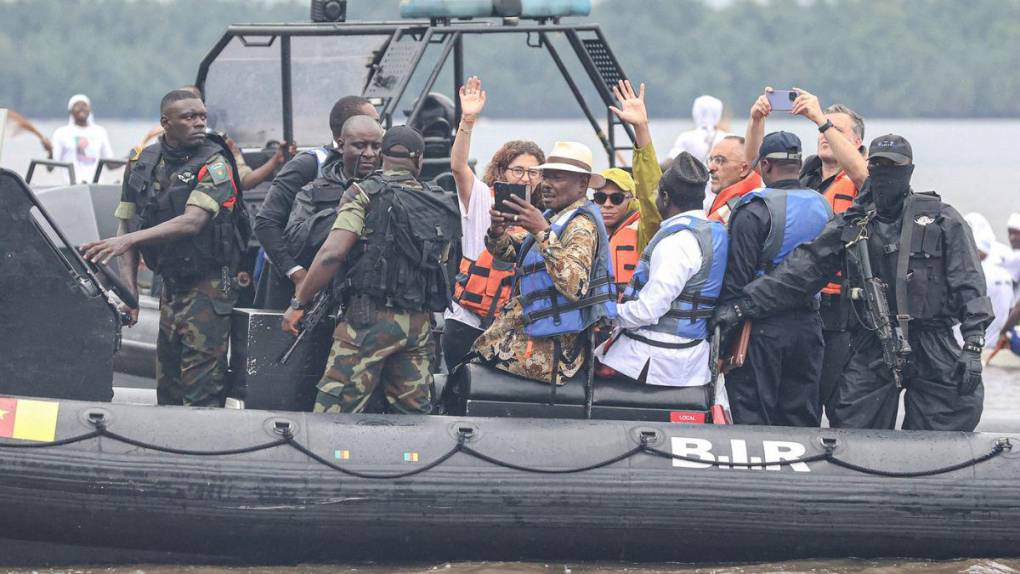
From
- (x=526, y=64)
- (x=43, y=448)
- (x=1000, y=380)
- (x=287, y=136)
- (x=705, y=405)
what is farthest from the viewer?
(x=526, y=64)

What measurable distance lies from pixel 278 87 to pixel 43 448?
3191 millimetres

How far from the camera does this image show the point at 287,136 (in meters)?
8.19

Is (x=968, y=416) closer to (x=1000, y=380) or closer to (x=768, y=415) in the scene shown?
(x=768, y=415)

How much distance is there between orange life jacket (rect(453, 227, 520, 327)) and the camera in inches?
249

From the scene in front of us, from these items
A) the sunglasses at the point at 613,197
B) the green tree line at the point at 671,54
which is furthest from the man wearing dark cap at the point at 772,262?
the green tree line at the point at 671,54

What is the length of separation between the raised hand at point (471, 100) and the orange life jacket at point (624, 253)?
31.9 inches

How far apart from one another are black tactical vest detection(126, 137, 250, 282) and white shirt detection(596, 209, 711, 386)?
5.17ft

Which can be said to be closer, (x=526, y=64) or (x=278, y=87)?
(x=278, y=87)

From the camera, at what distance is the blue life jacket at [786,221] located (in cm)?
595

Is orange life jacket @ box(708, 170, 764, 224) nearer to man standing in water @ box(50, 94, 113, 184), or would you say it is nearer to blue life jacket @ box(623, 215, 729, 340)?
blue life jacket @ box(623, 215, 729, 340)

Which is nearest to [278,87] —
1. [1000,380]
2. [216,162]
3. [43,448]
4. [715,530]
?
[216,162]

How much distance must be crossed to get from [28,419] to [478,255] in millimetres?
1790

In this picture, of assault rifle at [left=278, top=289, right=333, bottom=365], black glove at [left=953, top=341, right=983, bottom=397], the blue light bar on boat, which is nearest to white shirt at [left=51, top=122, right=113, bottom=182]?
the blue light bar on boat

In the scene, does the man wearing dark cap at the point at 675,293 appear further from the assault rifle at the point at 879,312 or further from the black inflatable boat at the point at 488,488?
the assault rifle at the point at 879,312
